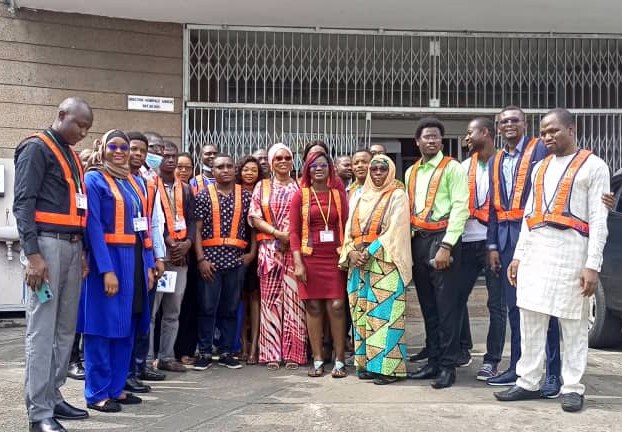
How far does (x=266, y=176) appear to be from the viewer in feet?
20.3

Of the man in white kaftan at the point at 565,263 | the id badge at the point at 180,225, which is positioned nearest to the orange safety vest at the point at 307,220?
the id badge at the point at 180,225

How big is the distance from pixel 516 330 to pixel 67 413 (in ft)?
9.99

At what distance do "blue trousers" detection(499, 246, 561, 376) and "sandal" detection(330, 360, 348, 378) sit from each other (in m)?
1.22

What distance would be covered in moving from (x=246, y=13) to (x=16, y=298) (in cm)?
426

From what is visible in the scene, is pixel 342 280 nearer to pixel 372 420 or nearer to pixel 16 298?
pixel 372 420

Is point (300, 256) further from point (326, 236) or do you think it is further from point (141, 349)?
point (141, 349)

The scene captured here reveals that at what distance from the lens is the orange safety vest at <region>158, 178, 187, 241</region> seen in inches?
201

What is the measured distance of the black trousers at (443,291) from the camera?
481 centimetres

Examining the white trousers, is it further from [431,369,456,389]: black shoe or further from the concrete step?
the concrete step

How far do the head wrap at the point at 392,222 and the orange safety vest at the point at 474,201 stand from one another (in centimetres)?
58

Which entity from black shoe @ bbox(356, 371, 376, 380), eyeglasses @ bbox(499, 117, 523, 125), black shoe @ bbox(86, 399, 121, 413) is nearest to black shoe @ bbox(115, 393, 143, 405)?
black shoe @ bbox(86, 399, 121, 413)

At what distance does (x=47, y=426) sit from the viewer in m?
3.62

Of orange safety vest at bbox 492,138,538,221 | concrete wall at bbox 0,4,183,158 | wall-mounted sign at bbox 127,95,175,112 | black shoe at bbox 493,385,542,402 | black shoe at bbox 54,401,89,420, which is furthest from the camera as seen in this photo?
wall-mounted sign at bbox 127,95,175,112

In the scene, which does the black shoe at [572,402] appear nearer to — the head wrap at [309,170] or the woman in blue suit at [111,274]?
the head wrap at [309,170]
